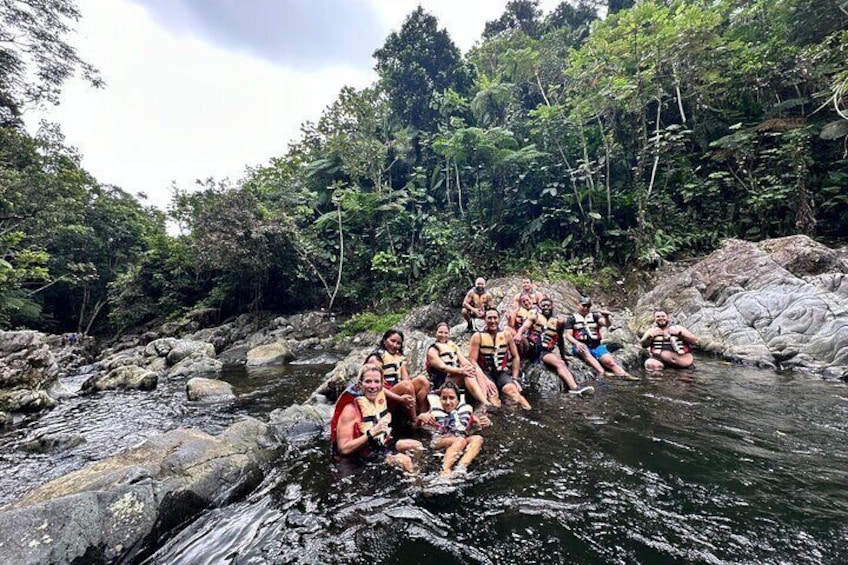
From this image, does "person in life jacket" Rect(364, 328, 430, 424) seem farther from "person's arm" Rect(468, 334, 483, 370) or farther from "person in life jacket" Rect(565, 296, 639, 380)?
"person in life jacket" Rect(565, 296, 639, 380)

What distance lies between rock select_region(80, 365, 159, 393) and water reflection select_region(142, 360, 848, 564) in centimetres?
782

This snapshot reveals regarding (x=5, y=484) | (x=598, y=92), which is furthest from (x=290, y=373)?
(x=598, y=92)

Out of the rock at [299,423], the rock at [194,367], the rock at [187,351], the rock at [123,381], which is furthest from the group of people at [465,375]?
the rock at [187,351]

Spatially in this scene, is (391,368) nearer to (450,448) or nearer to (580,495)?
(450,448)

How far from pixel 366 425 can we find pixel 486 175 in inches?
661

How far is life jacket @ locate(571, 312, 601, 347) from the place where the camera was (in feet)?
26.7

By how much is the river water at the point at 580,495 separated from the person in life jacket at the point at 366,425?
0.87ft

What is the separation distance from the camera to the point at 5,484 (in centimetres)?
456

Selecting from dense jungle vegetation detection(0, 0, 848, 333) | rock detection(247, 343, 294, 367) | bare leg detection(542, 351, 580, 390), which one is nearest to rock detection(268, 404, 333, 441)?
bare leg detection(542, 351, 580, 390)

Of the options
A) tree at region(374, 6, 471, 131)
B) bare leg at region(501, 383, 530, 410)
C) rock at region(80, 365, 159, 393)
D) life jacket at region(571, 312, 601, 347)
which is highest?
tree at region(374, 6, 471, 131)

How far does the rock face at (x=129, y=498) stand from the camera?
8.38 feet

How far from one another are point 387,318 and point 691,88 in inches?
604

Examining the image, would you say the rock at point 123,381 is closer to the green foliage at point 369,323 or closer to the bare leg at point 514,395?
the green foliage at point 369,323

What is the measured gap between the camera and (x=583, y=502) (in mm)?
3164
